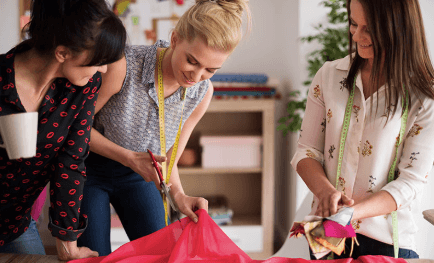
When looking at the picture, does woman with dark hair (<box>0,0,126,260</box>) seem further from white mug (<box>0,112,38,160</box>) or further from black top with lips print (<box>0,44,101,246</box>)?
white mug (<box>0,112,38,160</box>)

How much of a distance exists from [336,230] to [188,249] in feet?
1.39

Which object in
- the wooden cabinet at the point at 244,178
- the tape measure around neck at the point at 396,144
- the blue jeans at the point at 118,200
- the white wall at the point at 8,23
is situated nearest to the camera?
the tape measure around neck at the point at 396,144

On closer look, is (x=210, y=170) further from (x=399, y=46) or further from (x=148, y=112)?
(x=399, y=46)

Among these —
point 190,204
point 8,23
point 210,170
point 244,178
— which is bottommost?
point 244,178

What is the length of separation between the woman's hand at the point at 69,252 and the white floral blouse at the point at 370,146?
75 centimetres

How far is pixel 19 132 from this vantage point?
864 mm

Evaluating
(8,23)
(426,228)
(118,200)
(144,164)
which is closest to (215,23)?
(144,164)

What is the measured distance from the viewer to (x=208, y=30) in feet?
4.06

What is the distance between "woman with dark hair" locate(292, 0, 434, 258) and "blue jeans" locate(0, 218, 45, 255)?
3.10ft

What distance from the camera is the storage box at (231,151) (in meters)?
2.99

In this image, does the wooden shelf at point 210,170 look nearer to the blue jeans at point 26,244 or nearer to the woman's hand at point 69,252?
the blue jeans at point 26,244

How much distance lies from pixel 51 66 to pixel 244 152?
6.83 ft

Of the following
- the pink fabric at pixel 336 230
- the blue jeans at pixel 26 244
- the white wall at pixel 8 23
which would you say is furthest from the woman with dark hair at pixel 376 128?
the white wall at pixel 8 23

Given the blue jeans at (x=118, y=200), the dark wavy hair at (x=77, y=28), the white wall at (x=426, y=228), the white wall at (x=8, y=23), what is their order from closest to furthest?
the dark wavy hair at (x=77, y=28) < the blue jeans at (x=118, y=200) < the white wall at (x=426, y=228) < the white wall at (x=8, y=23)
